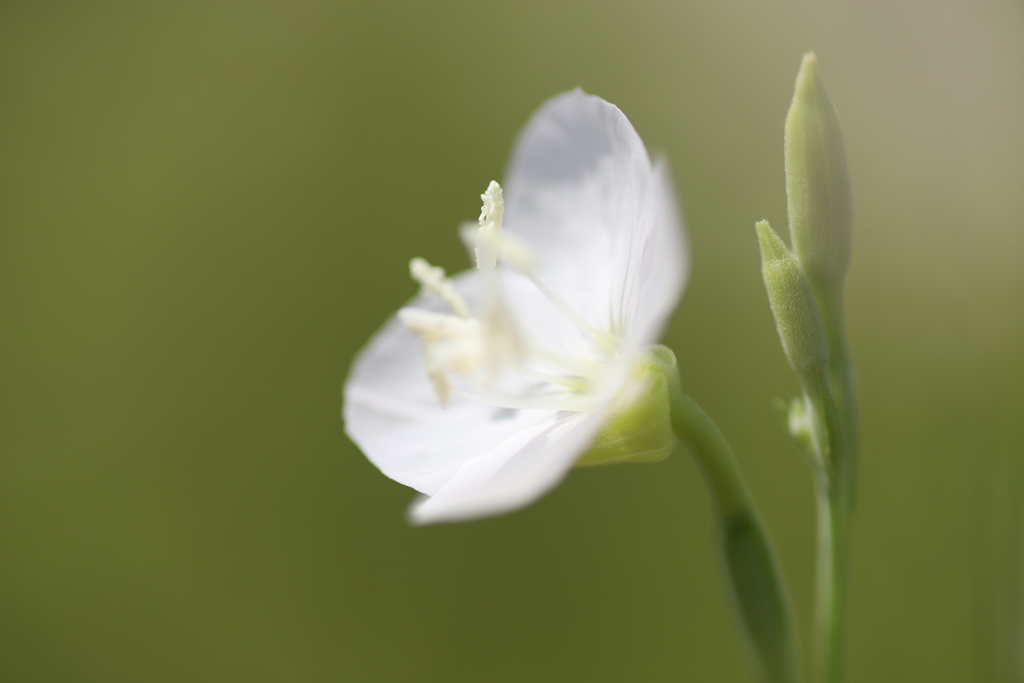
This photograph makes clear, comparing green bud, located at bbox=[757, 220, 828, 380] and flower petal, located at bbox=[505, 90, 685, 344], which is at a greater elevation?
flower petal, located at bbox=[505, 90, 685, 344]

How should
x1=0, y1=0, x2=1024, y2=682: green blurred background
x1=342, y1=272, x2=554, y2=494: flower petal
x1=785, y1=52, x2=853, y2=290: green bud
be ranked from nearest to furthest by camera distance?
x1=785, y1=52, x2=853, y2=290: green bud, x1=342, y1=272, x2=554, y2=494: flower petal, x1=0, y1=0, x2=1024, y2=682: green blurred background

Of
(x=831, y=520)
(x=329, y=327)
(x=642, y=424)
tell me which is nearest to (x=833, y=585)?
(x=831, y=520)

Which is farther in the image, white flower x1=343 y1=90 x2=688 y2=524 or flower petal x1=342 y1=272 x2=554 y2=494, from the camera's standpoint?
flower petal x1=342 y1=272 x2=554 y2=494

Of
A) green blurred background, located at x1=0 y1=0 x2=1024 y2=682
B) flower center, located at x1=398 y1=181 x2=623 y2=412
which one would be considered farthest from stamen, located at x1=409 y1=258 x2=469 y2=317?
green blurred background, located at x1=0 y1=0 x2=1024 y2=682

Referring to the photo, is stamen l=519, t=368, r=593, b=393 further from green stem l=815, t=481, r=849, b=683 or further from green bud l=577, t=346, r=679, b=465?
green stem l=815, t=481, r=849, b=683

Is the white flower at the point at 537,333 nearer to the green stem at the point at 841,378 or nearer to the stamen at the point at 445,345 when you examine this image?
the stamen at the point at 445,345

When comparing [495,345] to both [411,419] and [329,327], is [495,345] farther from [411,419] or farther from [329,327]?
[329,327]
